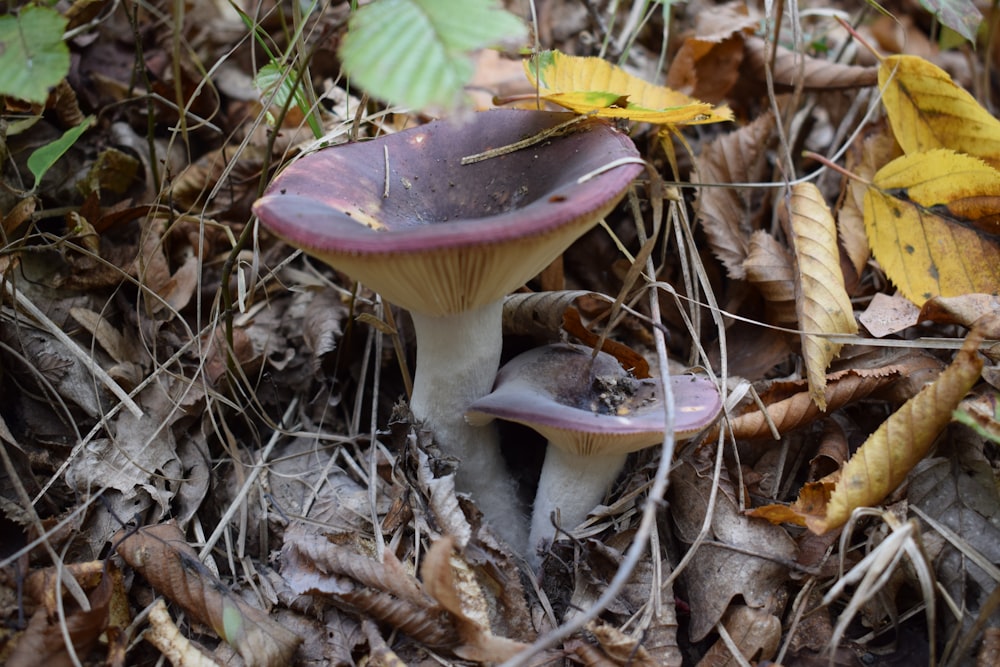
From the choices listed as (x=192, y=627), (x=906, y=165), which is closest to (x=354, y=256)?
(x=192, y=627)

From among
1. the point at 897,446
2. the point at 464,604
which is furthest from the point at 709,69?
the point at 464,604

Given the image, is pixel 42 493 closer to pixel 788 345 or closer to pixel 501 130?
pixel 501 130

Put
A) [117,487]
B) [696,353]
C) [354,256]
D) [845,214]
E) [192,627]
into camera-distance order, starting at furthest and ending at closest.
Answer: [845,214] → [696,353] → [117,487] → [192,627] → [354,256]

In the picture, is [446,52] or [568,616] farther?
[568,616]

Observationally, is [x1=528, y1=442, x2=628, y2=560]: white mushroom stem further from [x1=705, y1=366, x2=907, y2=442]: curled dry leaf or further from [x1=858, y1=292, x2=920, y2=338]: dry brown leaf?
[x1=858, y1=292, x2=920, y2=338]: dry brown leaf

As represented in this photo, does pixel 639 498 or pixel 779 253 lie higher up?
pixel 779 253

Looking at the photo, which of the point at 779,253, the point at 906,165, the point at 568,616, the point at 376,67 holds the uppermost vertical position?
the point at 376,67

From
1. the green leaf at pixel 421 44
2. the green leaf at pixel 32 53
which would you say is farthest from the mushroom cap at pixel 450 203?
the green leaf at pixel 32 53

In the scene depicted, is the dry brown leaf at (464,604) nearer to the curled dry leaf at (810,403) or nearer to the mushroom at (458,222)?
the mushroom at (458,222)
